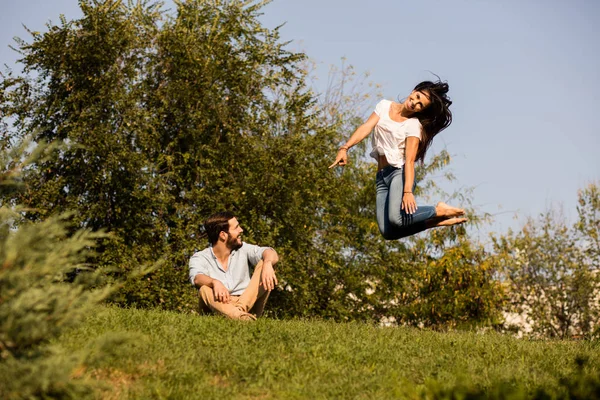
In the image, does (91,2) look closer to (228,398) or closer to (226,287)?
(226,287)

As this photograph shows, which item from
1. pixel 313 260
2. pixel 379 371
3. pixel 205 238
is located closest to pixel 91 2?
pixel 205 238

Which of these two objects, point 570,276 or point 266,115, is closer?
point 266,115

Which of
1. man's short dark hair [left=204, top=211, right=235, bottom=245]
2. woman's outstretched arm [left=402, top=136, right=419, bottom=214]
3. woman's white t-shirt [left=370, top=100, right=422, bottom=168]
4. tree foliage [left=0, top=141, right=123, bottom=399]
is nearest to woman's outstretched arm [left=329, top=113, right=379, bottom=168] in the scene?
woman's white t-shirt [left=370, top=100, right=422, bottom=168]

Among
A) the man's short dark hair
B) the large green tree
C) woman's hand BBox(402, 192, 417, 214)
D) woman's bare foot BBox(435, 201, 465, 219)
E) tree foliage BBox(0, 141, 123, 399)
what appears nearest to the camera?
tree foliage BBox(0, 141, 123, 399)

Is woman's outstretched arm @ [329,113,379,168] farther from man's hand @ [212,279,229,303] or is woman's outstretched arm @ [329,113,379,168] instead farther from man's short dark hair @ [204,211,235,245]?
man's hand @ [212,279,229,303]

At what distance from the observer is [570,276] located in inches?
894

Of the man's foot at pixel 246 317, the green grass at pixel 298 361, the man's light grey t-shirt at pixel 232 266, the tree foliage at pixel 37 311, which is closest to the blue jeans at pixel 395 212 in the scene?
the green grass at pixel 298 361

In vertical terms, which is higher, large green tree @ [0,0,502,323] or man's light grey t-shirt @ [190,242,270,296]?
large green tree @ [0,0,502,323]

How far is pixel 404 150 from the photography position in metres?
8.34

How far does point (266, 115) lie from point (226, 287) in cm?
1090

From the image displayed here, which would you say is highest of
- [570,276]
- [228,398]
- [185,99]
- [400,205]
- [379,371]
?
[185,99]

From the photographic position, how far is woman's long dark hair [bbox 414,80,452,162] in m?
8.55

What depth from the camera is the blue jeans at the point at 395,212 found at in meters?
8.13

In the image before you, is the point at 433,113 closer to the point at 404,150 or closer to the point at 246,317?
the point at 404,150
